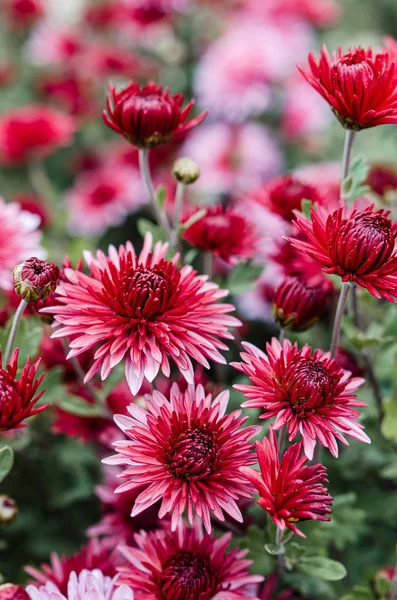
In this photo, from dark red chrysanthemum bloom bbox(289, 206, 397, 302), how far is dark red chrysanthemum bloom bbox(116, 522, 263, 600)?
282 mm

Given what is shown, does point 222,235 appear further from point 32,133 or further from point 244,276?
point 32,133

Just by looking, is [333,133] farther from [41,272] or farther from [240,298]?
[41,272]

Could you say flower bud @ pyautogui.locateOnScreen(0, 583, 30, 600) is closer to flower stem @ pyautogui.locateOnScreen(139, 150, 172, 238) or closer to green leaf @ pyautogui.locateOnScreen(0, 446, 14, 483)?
Result: green leaf @ pyautogui.locateOnScreen(0, 446, 14, 483)

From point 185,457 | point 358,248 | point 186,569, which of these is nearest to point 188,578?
point 186,569

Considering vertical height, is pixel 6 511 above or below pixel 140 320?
below

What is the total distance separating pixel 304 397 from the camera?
57 centimetres

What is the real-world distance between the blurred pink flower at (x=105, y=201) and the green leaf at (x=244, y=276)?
699 mm

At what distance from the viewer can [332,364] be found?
612 millimetres

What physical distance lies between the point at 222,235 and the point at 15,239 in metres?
0.29

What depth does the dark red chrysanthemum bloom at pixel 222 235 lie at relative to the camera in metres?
0.77

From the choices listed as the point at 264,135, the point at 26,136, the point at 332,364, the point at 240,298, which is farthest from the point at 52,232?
the point at 332,364

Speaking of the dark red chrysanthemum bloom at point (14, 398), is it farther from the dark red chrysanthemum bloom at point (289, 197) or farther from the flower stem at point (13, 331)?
the dark red chrysanthemum bloom at point (289, 197)

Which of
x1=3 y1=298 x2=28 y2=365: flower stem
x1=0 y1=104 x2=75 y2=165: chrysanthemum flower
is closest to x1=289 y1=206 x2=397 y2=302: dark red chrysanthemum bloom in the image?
x1=3 y1=298 x2=28 y2=365: flower stem

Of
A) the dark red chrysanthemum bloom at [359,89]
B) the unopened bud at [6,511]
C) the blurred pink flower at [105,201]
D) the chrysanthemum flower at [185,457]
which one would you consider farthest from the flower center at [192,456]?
the blurred pink flower at [105,201]
